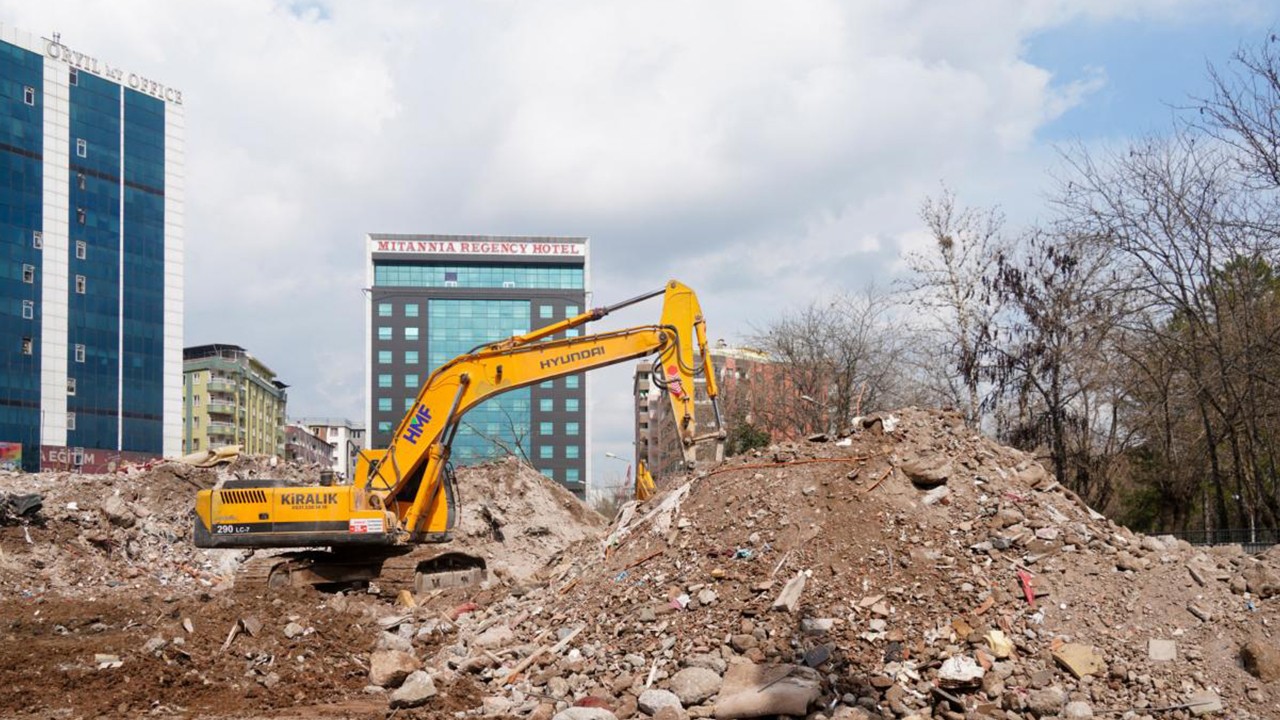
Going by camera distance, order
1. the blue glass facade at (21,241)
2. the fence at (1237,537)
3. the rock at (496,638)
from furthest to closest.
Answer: the blue glass facade at (21,241) < the fence at (1237,537) < the rock at (496,638)

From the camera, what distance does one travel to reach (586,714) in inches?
364

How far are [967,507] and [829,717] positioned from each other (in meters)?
3.86

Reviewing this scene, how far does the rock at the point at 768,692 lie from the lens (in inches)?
353

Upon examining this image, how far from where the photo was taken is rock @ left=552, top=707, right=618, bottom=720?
9203 mm

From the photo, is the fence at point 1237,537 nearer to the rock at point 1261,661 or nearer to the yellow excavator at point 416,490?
the rock at point 1261,661

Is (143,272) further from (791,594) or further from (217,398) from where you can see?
(791,594)

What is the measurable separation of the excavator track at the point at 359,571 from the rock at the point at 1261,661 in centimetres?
1104

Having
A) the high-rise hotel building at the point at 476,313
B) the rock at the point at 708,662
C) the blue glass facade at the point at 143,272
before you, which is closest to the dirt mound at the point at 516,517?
the rock at the point at 708,662

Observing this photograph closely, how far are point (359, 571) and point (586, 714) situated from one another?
8465 millimetres

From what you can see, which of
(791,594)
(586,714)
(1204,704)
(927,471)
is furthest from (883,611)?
(586,714)

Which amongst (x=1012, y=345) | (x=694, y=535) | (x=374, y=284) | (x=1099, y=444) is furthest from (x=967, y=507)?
(x=374, y=284)

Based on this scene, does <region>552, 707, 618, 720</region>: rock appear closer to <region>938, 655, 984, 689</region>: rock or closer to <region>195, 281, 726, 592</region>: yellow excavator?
<region>938, 655, 984, 689</region>: rock

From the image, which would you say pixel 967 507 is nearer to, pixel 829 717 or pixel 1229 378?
pixel 829 717

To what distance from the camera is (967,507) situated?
1204 centimetres
